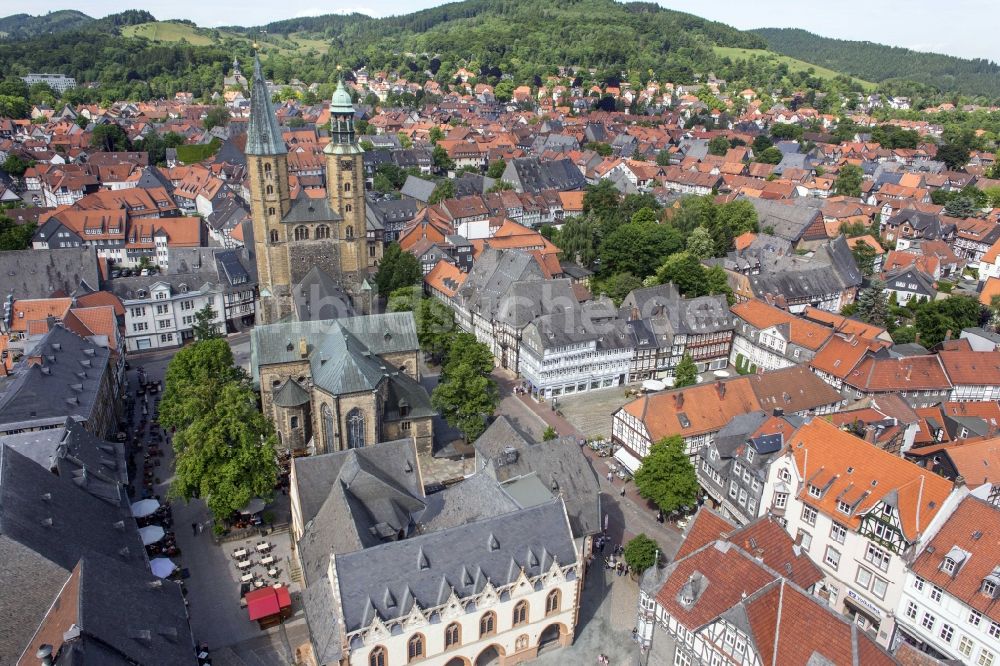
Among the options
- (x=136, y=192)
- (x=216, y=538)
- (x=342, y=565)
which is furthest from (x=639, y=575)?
(x=136, y=192)

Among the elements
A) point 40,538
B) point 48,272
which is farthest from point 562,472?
point 48,272

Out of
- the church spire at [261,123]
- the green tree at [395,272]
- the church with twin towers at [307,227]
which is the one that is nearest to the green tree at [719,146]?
the green tree at [395,272]

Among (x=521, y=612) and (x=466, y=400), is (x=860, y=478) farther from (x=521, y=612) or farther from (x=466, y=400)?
(x=466, y=400)

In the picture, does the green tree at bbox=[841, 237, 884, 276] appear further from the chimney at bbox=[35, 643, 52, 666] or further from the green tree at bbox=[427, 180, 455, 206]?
the chimney at bbox=[35, 643, 52, 666]

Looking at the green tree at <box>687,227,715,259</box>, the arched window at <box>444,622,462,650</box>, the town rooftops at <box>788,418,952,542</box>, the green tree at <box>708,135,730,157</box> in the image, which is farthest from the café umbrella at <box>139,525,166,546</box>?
the green tree at <box>708,135,730,157</box>

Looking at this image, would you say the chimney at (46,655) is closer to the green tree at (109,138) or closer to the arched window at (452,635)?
the arched window at (452,635)

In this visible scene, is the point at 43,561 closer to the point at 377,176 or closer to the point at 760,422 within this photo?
the point at 760,422
